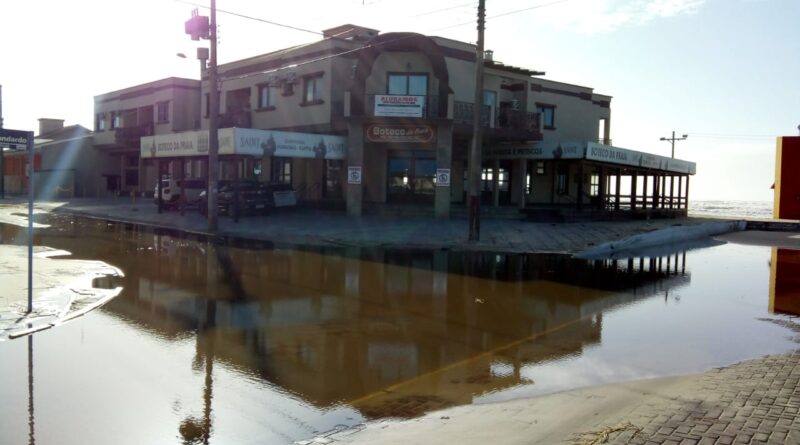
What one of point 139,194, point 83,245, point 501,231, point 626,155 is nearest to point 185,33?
point 83,245

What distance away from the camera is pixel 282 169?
37188 mm

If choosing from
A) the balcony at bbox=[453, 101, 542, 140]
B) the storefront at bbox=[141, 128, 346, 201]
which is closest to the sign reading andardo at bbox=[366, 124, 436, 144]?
the storefront at bbox=[141, 128, 346, 201]

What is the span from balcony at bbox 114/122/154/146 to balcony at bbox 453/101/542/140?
27.2 meters

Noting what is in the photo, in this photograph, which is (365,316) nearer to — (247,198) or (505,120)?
(247,198)

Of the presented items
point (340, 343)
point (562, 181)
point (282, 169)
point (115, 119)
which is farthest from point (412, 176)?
point (115, 119)

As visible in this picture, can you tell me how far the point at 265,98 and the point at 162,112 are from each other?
13467 mm

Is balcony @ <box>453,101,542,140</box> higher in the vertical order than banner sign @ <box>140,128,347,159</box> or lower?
higher

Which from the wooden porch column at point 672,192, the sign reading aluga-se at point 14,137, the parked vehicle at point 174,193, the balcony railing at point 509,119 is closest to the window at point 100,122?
the parked vehicle at point 174,193

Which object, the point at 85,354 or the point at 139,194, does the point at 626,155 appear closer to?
the point at 85,354

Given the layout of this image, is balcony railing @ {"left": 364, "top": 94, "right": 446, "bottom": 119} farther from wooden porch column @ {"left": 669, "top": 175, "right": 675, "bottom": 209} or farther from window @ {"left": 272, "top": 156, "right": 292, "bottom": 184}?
wooden porch column @ {"left": 669, "top": 175, "right": 675, "bottom": 209}

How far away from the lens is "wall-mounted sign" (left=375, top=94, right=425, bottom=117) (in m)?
28.2

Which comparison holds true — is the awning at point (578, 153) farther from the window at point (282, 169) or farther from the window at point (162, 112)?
the window at point (162, 112)

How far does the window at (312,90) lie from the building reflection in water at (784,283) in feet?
71.6

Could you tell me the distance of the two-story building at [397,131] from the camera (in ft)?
94.2
